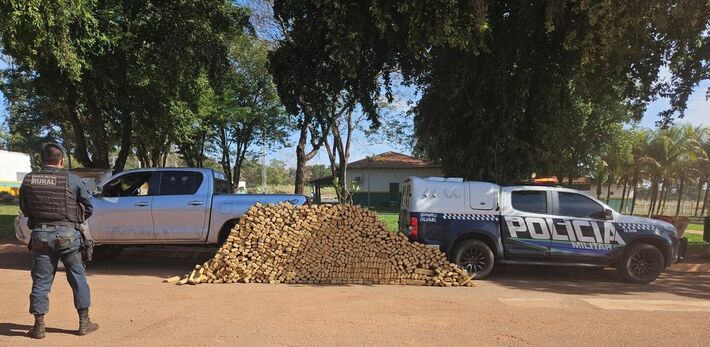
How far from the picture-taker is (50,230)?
520cm

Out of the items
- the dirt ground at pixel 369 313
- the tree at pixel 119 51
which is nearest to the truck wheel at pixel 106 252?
the dirt ground at pixel 369 313

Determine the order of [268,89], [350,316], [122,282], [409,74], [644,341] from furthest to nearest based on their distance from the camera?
[268,89]
[409,74]
[122,282]
[350,316]
[644,341]

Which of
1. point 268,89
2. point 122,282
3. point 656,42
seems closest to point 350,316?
point 122,282

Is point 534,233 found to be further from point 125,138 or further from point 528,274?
point 125,138

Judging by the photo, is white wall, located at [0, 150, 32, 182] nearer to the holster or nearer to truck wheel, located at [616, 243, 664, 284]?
the holster

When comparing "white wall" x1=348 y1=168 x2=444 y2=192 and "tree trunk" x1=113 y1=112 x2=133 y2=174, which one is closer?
"tree trunk" x1=113 y1=112 x2=133 y2=174

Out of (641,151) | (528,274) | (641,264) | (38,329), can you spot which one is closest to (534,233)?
(528,274)

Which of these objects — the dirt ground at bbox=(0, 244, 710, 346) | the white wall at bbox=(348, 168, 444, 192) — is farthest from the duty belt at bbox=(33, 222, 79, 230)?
the white wall at bbox=(348, 168, 444, 192)

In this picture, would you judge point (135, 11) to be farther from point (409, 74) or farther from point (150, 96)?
point (409, 74)

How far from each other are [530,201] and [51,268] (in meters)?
7.38

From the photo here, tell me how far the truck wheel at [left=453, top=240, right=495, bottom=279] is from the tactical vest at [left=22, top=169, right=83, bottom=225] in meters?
6.12

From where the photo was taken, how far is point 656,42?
12.4 metres

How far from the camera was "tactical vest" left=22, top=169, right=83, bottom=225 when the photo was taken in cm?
523

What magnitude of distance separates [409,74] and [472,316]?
9.17 meters
